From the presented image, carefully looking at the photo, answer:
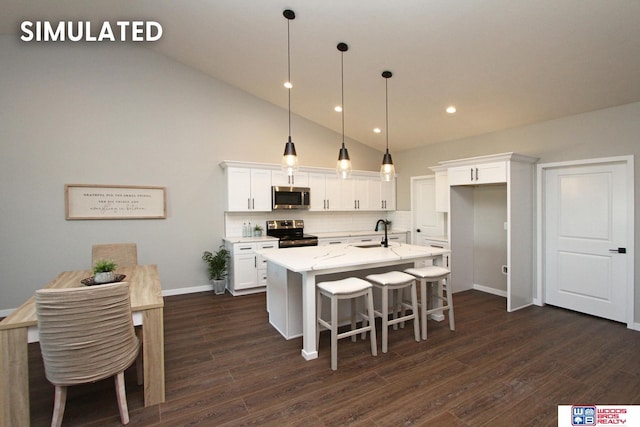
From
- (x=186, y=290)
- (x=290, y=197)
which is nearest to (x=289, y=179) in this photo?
(x=290, y=197)

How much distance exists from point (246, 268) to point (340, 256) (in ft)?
7.16

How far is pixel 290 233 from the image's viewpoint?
224 inches

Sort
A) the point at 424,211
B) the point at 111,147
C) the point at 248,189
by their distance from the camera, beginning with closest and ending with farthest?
the point at 111,147 → the point at 248,189 → the point at 424,211

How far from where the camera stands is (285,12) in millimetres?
3193

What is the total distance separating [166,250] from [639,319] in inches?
245

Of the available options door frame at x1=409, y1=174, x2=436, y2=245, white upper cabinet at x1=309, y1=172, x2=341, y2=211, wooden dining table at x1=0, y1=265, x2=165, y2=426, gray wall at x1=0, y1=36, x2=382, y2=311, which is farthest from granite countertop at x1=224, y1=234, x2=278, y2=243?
door frame at x1=409, y1=174, x2=436, y2=245

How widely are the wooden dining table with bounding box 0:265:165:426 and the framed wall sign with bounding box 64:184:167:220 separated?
6.04 ft

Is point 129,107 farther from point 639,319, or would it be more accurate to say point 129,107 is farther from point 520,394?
point 639,319

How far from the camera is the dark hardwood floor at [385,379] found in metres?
2.10

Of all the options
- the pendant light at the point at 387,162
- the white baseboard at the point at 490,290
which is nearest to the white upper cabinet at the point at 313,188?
the pendant light at the point at 387,162

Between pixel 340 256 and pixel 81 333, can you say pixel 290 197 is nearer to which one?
pixel 340 256

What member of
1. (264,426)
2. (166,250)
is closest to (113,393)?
(264,426)

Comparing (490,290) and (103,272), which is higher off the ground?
(103,272)

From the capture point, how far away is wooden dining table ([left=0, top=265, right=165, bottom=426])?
188 cm
